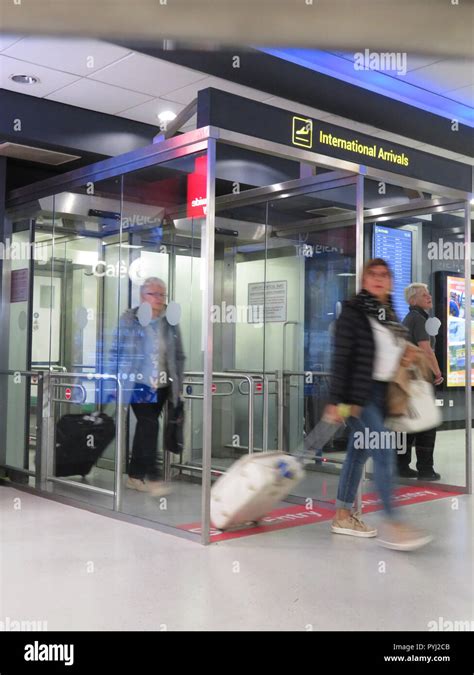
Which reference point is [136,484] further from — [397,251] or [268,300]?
[397,251]

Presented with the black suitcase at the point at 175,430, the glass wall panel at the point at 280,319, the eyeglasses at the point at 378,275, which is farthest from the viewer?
the glass wall panel at the point at 280,319

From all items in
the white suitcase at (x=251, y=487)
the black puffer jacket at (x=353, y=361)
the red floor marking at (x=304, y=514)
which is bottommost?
the red floor marking at (x=304, y=514)

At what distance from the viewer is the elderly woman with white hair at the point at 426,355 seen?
6.23 m

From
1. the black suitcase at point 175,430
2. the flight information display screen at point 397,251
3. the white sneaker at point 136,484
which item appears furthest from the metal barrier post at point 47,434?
the flight information display screen at point 397,251

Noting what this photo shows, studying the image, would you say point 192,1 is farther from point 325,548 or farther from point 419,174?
point 325,548

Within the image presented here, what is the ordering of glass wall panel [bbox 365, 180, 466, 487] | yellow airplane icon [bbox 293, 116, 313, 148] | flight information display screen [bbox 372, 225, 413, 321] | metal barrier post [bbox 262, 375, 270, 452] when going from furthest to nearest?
flight information display screen [bbox 372, 225, 413, 321] < metal barrier post [bbox 262, 375, 270, 452] < glass wall panel [bbox 365, 180, 466, 487] < yellow airplane icon [bbox 293, 116, 313, 148]

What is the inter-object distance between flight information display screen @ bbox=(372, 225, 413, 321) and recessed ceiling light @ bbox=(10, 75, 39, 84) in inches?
150

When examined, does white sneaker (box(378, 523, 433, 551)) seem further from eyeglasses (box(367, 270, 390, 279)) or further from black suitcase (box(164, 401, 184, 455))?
black suitcase (box(164, 401, 184, 455))

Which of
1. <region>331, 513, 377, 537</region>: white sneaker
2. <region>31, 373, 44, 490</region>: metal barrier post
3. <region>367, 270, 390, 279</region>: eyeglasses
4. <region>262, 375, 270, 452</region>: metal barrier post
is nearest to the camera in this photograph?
<region>367, 270, 390, 279</region>: eyeglasses

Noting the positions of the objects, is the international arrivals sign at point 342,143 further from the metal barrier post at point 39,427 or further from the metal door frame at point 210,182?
the metal barrier post at point 39,427

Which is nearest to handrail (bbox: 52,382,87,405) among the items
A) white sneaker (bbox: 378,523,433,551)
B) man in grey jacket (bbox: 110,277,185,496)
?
man in grey jacket (bbox: 110,277,185,496)

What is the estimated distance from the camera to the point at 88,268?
5.84 metres

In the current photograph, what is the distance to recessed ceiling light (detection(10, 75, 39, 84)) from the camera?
18.1 ft

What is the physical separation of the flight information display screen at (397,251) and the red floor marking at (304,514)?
242 cm
